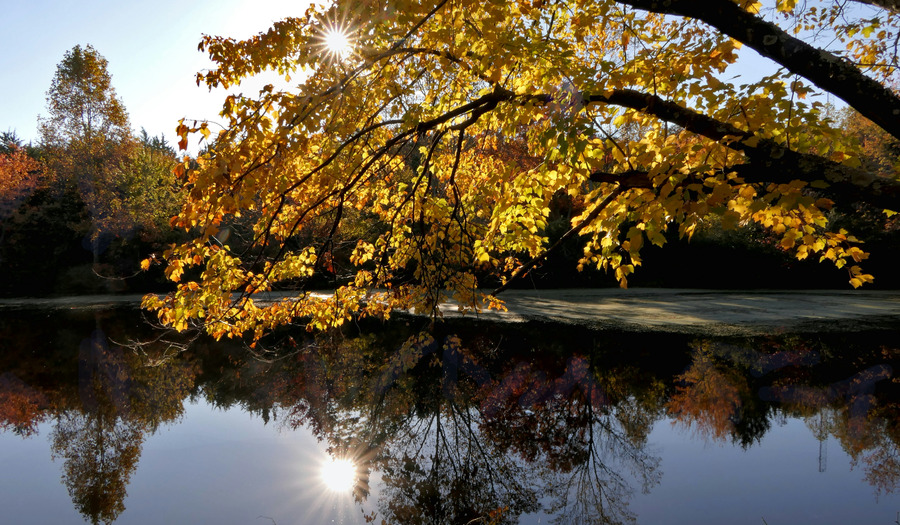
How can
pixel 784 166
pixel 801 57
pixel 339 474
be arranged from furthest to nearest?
pixel 339 474
pixel 784 166
pixel 801 57

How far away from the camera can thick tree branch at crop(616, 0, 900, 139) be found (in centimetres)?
198

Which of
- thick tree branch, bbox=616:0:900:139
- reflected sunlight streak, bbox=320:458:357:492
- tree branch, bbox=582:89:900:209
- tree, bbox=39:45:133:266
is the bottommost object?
reflected sunlight streak, bbox=320:458:357:492

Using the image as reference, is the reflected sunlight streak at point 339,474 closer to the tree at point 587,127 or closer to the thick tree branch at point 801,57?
the tree at point 587,127

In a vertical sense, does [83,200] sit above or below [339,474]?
above

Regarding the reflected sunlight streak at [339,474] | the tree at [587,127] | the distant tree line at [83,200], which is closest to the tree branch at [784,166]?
the tree at [587,127]

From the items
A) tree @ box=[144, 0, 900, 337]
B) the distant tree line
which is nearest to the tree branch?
tree @ box=[144, 0, 900, 337]

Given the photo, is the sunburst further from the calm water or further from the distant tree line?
the distant tree line

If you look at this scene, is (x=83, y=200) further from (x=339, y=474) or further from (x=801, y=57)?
(x=801, y=57)

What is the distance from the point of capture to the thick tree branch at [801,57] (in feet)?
6.50

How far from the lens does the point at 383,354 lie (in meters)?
8.65

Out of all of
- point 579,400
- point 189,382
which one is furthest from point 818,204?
point 189,382

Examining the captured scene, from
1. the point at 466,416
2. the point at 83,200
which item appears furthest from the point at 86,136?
the point at 466,416

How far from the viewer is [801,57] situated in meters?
2.01

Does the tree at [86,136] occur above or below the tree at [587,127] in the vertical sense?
above
